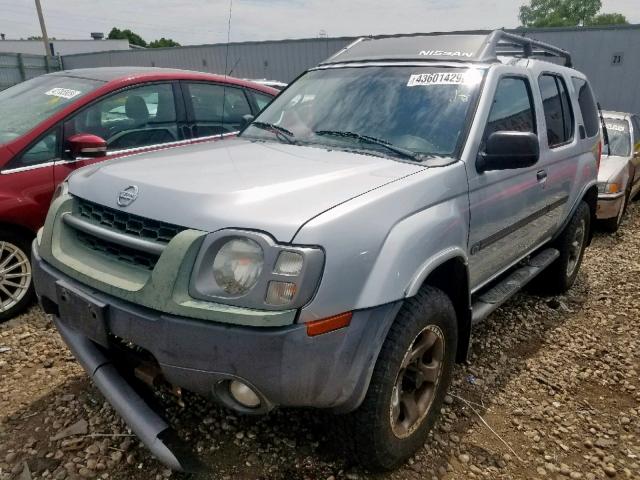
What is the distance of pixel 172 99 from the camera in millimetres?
4434

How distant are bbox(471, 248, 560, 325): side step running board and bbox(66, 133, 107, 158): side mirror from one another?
281cm

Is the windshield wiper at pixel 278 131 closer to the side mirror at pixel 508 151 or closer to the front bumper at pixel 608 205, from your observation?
the side mirror at pixel 508 151

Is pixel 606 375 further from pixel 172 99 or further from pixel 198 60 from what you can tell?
pixel 198 60

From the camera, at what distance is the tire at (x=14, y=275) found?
11.3 ft

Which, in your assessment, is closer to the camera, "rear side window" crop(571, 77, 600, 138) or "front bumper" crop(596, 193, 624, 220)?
"rear side window" crop(571, 77, 600, 138)

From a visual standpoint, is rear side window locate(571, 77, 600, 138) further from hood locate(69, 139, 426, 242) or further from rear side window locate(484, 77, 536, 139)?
hood locate(69, 139, 426, 242)

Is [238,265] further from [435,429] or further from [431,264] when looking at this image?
[435,429]

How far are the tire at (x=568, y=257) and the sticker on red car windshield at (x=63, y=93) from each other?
4.09 m

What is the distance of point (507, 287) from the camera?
3277mm

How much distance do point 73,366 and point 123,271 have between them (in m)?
1.39

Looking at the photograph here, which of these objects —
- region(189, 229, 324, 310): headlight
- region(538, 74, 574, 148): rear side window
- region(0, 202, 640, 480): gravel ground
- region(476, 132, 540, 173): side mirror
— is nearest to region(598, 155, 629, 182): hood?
region(538, 74, 574, 148): rear side window

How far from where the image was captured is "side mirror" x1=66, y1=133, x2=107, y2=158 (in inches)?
141

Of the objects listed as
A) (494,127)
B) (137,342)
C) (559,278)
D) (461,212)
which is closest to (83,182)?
(137,342)

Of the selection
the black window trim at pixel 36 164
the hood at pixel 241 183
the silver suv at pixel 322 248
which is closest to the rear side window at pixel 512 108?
the silver suv at pixel 322 248
